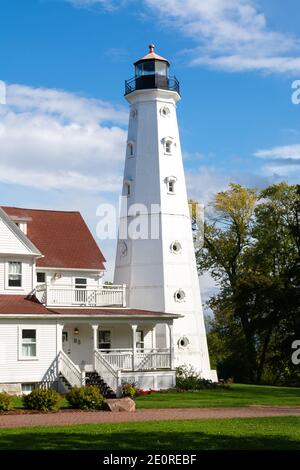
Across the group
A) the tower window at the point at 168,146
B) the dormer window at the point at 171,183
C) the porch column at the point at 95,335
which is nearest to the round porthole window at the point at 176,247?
the dormer window at the point at 171,183

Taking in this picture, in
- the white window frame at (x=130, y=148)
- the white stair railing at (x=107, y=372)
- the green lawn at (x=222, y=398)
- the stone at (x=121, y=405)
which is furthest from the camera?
the white window frame at (x=130, y=148)

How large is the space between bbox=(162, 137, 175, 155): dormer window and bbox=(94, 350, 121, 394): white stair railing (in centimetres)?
1309

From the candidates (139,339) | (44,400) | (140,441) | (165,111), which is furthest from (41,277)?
(140,441)

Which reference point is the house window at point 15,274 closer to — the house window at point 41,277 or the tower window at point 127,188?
the house window at point 41,277

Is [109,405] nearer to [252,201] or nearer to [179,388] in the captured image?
[179,388]

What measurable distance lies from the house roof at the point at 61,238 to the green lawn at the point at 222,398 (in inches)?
377

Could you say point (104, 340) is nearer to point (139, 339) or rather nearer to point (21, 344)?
point (139, 339)

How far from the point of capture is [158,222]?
41719 millimetres

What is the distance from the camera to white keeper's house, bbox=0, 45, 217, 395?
35.1m

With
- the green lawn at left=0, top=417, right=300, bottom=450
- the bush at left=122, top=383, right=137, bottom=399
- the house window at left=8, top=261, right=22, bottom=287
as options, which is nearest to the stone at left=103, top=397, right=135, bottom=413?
the green lawn at left=0, top=417, right=300, bottom=450

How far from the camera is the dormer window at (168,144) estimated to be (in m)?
43.0

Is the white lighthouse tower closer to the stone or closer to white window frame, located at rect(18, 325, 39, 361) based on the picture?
white window frame, located at rect(18, 325, 39, 361)

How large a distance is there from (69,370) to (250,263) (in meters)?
23.0
